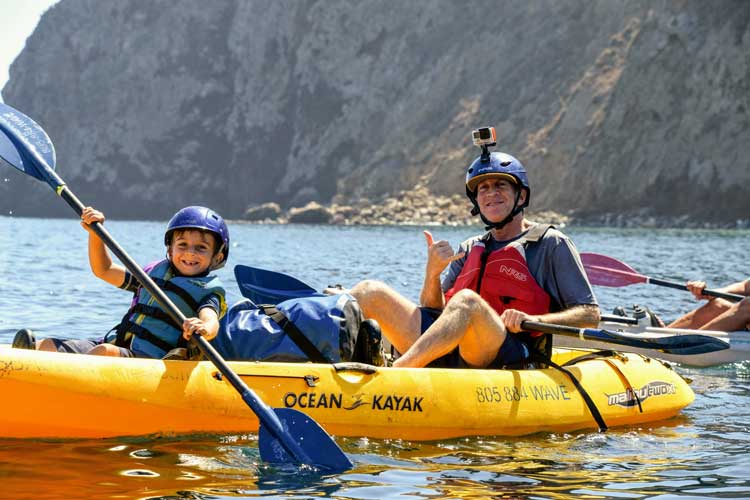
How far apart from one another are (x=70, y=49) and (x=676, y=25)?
207ft

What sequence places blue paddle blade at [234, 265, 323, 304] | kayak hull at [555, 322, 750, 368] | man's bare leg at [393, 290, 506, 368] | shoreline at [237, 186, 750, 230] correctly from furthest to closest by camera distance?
1. shoreline at [237, 186, 750, 230]
2. kayak hull at [555, 322, 750, 368]
3. blue paddle blade at [234, 265, 323, 304]
4. man's bare leg at [393, 290, 506, 368]

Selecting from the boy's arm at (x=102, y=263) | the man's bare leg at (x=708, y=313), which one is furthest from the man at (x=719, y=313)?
the boy's arm at (x=102, y=263)

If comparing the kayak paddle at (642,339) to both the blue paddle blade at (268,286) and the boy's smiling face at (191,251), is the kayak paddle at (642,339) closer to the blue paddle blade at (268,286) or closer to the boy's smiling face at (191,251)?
the blue paddle blade at (268,286)

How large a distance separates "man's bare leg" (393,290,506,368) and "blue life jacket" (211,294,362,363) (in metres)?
0.42

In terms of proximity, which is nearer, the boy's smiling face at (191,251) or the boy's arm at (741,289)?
the boy's smiling face at (191,251)

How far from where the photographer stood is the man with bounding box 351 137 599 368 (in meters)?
6.26

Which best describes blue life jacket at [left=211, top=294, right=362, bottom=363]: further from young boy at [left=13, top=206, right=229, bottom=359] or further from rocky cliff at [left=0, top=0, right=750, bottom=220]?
rocky cliff at [left=0, top=0, right=750, bottom=220]

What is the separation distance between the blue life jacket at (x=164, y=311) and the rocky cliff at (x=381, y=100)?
4419 cm

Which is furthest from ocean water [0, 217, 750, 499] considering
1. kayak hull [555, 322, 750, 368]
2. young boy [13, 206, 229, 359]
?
kayak hull [555, 322, 750, 368]

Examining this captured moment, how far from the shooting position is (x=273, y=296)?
693cm

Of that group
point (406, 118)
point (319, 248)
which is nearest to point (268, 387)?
point (319, 248)

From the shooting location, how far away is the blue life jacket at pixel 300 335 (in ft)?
20.5

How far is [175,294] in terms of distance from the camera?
5992 millimetres

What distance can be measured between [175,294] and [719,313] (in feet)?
21.6
